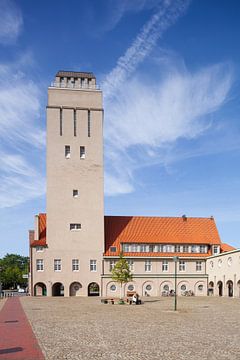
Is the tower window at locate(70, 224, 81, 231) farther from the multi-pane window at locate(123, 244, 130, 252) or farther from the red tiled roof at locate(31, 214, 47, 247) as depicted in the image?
the multi-pane window at locate(123, 244, 130, 252)

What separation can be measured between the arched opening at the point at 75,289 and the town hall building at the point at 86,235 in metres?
0.13

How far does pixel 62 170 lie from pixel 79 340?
1746 inches

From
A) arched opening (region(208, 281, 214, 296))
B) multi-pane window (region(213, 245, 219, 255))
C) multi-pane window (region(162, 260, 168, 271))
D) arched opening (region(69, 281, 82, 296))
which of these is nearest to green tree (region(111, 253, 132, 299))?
arched opening (region(69, 281, 82, 296))

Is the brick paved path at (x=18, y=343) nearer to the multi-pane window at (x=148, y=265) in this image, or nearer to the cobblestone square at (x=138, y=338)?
the cobblestone square at (x=138, y=338)

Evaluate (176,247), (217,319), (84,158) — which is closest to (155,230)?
(176,247)

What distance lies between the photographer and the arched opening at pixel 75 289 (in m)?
59.5

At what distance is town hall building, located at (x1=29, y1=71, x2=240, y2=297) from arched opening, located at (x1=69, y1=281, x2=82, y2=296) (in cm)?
13

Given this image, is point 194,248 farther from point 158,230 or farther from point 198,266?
point 158,230

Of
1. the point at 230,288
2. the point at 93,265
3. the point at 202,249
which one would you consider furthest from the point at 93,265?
the point at 230,288

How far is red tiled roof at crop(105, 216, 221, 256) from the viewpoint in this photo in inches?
2506

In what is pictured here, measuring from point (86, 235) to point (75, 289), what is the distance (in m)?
7.30

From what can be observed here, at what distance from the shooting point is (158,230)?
65.8 meters

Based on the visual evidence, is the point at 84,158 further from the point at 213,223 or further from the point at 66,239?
the point at 213,223

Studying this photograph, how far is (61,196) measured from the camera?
60469 mm
